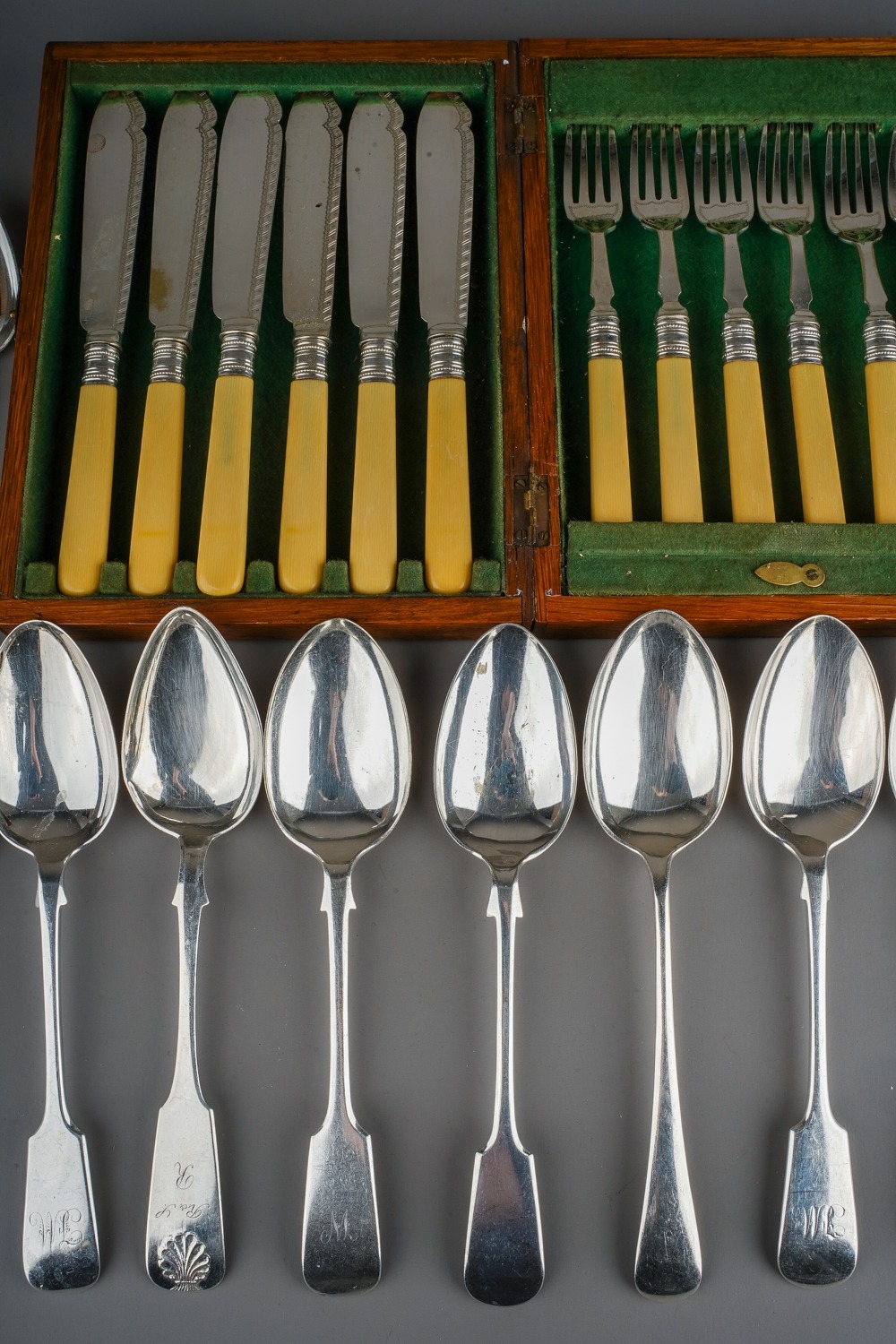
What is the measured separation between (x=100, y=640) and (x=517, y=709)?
0.41 meters

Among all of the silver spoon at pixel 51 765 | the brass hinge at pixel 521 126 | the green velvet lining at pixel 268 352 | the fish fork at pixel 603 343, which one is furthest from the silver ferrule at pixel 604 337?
the silver spoon at pixel 51 765

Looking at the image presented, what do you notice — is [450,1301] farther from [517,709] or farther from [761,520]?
[761,520]

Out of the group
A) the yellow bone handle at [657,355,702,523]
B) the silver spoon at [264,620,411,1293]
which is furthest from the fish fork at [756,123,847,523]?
the silver spoon at [264,620,411,1293]

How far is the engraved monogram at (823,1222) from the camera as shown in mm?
746

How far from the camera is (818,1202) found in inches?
A: 29.5

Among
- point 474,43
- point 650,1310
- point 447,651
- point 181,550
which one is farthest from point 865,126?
point 650,1310

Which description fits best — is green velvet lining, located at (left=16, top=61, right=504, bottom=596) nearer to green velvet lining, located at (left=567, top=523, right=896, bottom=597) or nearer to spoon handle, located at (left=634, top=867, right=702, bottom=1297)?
green velvet lining, located at (left=567, top=523, right=896, bottom=597)

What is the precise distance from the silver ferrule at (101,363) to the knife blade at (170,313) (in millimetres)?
38

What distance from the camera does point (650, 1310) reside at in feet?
2.53

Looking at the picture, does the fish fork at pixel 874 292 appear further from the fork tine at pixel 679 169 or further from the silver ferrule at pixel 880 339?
the fork tine at pixel 679 169

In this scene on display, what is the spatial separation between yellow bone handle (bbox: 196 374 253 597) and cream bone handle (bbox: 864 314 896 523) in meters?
0.61

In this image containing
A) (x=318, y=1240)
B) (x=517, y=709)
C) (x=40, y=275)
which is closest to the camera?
(x=318, y=1240)

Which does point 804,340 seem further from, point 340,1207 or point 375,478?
point 340,1207

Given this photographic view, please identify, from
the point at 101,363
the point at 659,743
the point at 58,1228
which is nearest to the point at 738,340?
the point at 659,743
